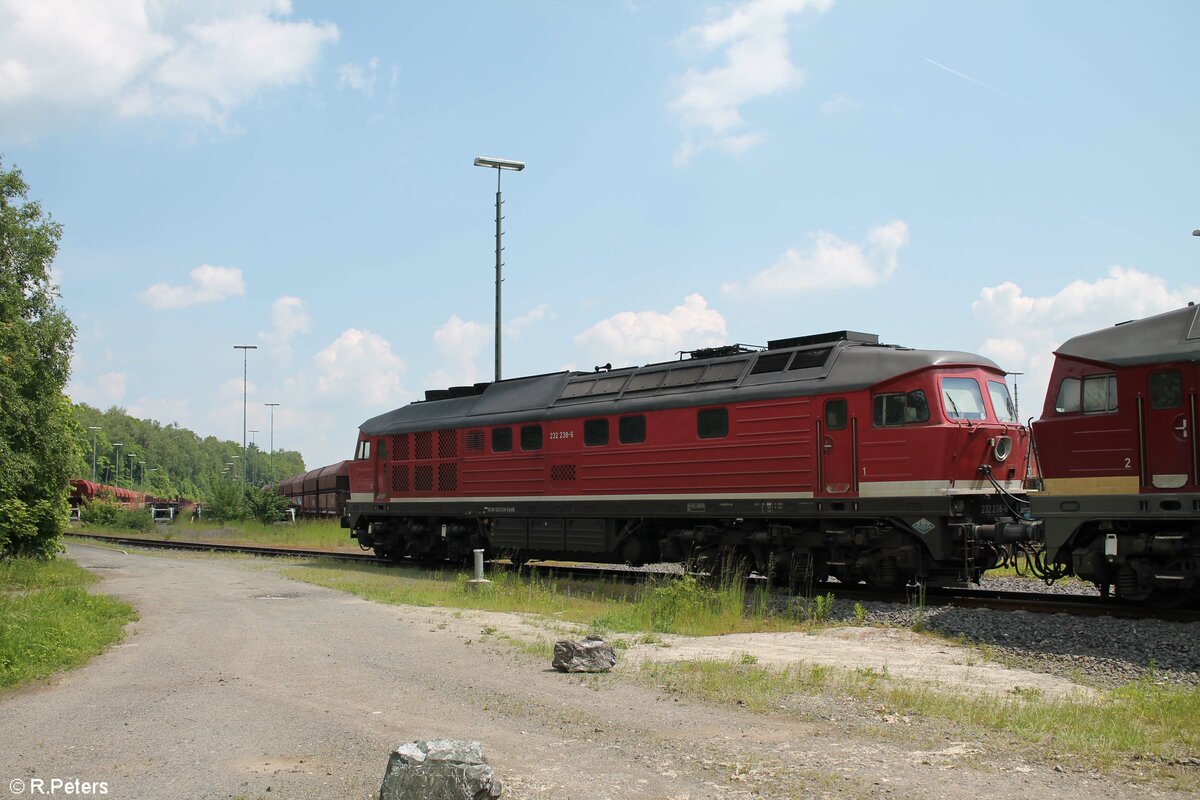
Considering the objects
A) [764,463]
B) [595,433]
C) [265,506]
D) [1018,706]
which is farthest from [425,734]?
[265,506]

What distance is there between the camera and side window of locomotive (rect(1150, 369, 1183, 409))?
Result: 12594 mm

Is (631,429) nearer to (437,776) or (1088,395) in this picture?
(1088,395)

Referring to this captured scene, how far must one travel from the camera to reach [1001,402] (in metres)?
16.4

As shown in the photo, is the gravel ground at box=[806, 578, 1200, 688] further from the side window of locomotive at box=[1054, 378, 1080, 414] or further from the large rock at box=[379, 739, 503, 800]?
the large rock at box=[379, 739, 503, 800]

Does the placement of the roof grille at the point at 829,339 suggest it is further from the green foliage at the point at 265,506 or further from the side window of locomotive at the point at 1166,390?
the green foliage at the point at 265,506

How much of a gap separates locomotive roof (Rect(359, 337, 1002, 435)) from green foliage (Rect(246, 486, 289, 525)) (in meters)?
22.7

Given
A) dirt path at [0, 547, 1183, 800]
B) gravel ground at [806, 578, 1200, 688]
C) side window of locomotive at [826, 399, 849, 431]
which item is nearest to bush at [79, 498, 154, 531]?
dirt path at [0, 547, 1183, 800]

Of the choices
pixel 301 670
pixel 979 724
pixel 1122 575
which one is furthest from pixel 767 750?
pixel 1122 575

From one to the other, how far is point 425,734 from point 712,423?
10.9 metres

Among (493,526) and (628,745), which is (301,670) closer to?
(628,745)

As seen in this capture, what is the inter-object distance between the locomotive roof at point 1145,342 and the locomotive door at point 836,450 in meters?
3.54

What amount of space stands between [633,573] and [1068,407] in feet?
34.0

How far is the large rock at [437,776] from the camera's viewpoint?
6.07 metres

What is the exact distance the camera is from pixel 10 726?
8391 millimetres
